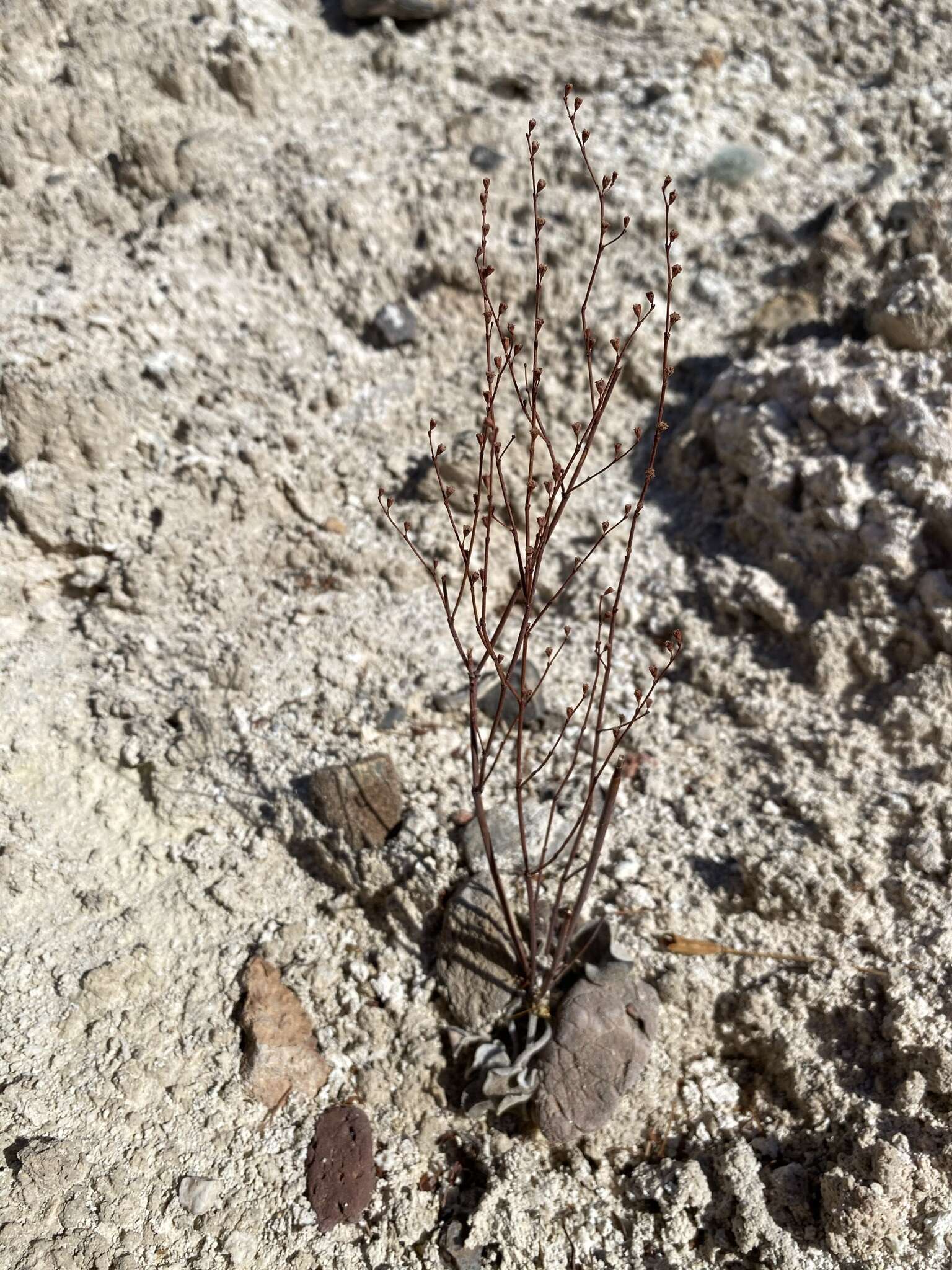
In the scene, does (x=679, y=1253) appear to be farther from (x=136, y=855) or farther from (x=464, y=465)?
(x=464, y=465)

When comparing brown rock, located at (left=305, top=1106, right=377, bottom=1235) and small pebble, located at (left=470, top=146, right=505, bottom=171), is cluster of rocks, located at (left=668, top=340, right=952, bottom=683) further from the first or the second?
brown rock, located at (left=305, top=1106, right=377, bottom=1235)

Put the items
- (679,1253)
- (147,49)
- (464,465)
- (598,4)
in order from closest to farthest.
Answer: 1. (679,1253)
2. (464,465)
3. (147,49)
4. (598,4)

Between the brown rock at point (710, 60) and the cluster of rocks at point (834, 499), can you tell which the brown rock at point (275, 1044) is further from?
the brown rock at point (710, 60)

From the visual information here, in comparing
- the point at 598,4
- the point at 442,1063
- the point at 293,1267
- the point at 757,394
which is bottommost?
the point at 293,1267

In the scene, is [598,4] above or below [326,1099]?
above

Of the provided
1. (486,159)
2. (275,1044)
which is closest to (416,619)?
(275,1044)

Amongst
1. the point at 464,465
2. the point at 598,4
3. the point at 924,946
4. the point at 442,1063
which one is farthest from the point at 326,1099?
the point at 598,4

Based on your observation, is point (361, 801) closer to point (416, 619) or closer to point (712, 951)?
point (416, 619)
